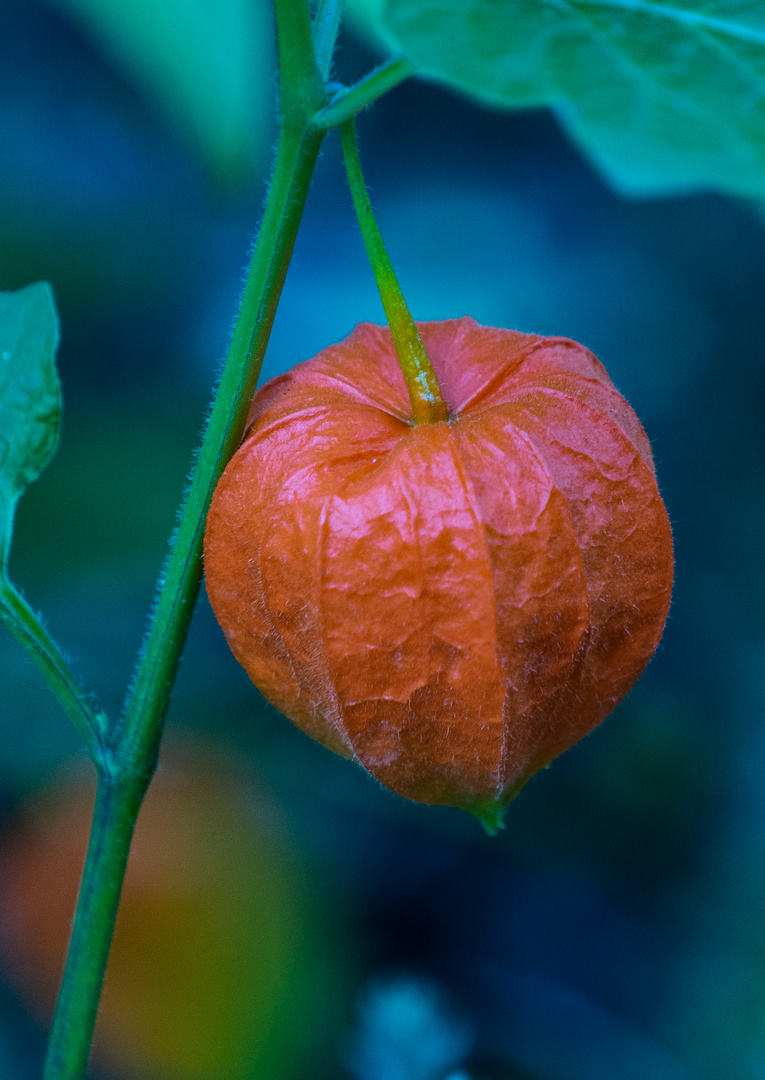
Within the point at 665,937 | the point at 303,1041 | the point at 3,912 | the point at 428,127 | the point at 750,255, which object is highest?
the point at 428,127

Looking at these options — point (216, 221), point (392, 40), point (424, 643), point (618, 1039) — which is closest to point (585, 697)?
point (424, 643)

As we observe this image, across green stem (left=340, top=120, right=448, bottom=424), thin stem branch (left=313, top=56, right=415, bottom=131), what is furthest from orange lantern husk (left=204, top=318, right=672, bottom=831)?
thin stem branch (left=313, top=56, right=415, bottom=131)

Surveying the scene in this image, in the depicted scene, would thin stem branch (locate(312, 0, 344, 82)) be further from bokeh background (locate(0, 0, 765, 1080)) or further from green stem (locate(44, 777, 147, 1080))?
bokeh background (locate(0, 0, 765, 1080))

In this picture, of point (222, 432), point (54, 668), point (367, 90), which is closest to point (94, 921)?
point (54, 668)

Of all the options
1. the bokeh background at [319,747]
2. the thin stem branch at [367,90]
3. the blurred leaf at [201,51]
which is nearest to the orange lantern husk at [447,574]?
the thin stem branch at [367,90]

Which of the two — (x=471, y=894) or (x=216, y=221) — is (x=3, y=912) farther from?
(x=216, y=221)

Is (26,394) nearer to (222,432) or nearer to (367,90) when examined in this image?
(222,432)
